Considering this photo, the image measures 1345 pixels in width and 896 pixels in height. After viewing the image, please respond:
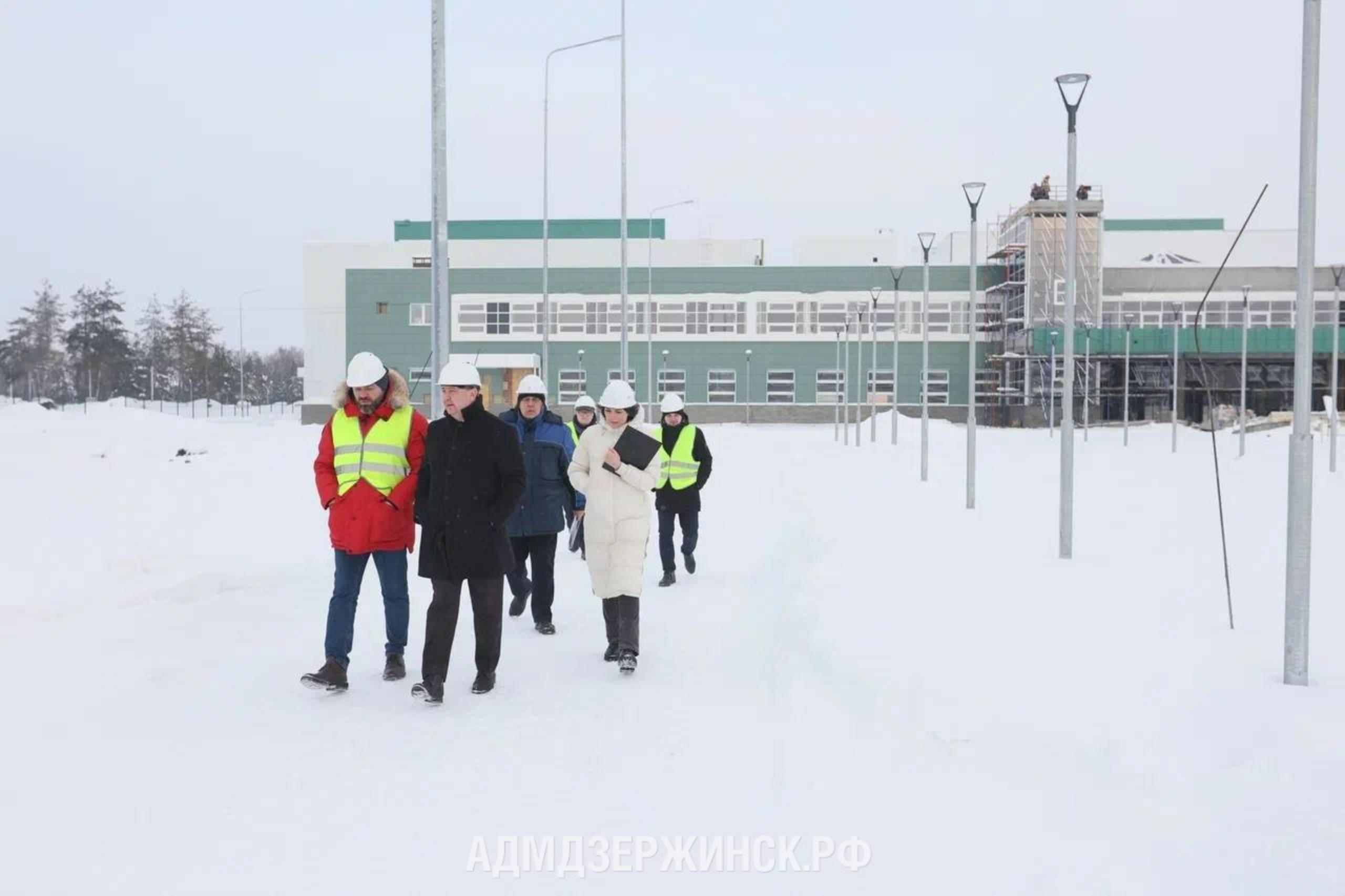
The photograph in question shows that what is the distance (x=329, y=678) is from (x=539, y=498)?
2560 mm

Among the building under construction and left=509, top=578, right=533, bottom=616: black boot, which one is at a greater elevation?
the building under construction

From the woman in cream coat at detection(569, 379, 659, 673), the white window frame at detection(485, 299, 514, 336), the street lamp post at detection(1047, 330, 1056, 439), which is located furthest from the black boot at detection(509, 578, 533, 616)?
the white window frame at detection(485, 299, 514, 336)

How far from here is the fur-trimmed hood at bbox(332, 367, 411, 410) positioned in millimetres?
6961

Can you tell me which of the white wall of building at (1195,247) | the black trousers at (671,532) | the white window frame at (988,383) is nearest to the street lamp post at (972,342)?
the black trousers at (671,532)

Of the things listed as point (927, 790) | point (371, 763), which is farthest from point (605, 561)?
point (927, 790)

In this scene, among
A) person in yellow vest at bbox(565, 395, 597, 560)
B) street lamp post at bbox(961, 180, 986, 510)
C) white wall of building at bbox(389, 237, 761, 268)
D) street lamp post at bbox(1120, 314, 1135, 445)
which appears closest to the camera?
person in yellow vest at bbox(565, 395, 597, 560)

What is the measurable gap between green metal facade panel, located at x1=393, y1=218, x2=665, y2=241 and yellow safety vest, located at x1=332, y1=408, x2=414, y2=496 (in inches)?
2772

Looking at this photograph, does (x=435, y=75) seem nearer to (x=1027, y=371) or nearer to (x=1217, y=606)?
(x=1217, y=606)

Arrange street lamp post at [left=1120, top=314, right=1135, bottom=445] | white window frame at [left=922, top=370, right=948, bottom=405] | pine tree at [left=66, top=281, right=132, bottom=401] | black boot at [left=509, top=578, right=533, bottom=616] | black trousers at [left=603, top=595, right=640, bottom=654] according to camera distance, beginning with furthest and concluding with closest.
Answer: pine tree at [left=66, top=281, right=132, bottom=401] → white window frame at [left=922, top=370, right=948, bottom=405] → street lamp post at [left=1120, top=314, right=1135, bottom=445] → black boot at [left=509, top=578, right=533, bottom=616] → black trousers at [left=603, top=595, right=640, bottom=654]

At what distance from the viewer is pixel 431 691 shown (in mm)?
6676

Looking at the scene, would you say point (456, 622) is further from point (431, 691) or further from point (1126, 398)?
point (1126, 398)

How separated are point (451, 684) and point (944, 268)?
67.3 meters

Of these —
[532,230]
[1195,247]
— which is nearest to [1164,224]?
[1195,247]

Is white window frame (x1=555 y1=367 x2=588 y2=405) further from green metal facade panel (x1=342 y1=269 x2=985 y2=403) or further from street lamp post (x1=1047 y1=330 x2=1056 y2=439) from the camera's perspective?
street lamp post (x1=1047 y1=330 x2=1056 y2=439)
